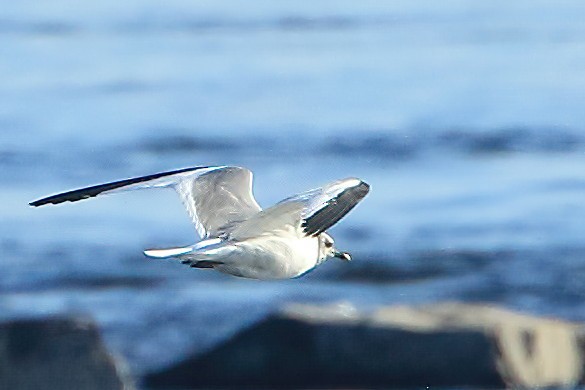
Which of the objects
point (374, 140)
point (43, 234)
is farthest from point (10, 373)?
point (374, 140)

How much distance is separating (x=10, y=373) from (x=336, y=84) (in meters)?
20.5

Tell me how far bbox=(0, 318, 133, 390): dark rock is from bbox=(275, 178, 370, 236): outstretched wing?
10.4 ft

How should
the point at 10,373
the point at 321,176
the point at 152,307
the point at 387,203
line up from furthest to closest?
1. the point at 321,176
2. the point at 387,203
3. the point at 152,307
4. the point at 10,373

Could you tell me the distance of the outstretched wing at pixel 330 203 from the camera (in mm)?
7193

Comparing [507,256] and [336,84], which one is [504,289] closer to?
[507,256]

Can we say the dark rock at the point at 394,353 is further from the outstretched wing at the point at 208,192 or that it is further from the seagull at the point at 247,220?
the outstretched wing at the point at 208,192

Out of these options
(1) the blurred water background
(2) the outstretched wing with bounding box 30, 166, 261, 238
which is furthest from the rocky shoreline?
(2) the outstretched wing with bounding box 30, 166, 261, 238

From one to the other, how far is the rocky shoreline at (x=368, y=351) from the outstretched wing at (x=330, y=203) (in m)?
3.30

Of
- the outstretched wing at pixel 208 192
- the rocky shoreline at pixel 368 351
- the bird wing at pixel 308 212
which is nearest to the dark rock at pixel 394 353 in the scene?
the rocky shoreline at pixel 368 351

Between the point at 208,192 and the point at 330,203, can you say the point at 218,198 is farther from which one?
the point at 330,203

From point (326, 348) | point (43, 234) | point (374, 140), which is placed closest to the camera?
point (326, 348)

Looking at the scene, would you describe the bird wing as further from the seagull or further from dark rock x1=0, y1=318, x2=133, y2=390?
dark rock x1=0, y1=318, x2=133, y2=390

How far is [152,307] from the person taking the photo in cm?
1435

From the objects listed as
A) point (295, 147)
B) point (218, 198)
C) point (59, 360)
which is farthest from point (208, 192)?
point (295, 147)
